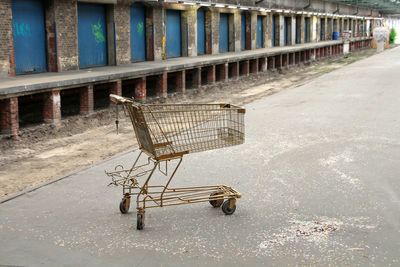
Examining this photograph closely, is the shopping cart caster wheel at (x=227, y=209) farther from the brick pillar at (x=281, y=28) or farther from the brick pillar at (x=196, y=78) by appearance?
the brick pillar at (x=281, y=28)

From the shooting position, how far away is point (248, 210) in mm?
6426

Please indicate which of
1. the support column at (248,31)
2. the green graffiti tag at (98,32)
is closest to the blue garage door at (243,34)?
the support column at (248,31)

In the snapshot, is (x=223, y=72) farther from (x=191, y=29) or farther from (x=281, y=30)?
(x=281, y=30)

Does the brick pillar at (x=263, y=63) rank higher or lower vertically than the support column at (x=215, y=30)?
lower

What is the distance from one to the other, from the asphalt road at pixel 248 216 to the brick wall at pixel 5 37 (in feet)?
21.2

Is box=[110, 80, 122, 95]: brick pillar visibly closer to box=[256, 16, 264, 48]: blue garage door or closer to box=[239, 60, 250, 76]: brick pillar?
box=[239, 60, 250, 76]: brick pillar

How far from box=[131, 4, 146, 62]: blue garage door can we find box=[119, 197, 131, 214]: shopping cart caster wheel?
15276 millimetres

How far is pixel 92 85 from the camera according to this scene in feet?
45.7

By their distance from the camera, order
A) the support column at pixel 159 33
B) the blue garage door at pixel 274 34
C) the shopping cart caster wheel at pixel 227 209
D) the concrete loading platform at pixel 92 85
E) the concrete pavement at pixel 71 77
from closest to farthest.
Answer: the shopping cart caster wheel at pixel 227 209
the concrete loading platform at pixel 92 85
the concrete pavement at pixel 71 77
the support column at pixel 159 33
the blue garage door at pixel 274 34

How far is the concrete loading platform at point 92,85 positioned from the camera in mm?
11523

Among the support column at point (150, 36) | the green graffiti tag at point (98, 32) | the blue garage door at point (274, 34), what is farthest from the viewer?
the blue garage door at point (274, 34)

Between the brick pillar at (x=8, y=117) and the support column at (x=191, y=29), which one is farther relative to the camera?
the support column at (x=191, y=29)

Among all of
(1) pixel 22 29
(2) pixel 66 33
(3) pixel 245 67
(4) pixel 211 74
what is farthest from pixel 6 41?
(3) pixel 245 67

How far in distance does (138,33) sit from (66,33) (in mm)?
5126
